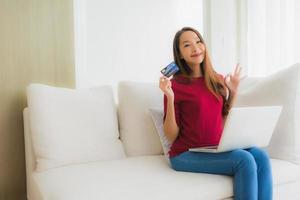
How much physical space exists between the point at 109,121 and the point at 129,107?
138 millimetres

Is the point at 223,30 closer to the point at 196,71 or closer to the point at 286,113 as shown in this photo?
the point at 196,71

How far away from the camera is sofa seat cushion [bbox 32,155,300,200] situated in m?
1.13

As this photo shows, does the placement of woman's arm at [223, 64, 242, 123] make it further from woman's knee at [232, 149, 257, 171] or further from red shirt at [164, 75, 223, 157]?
woman's knee at [232, 149, 257, 171]

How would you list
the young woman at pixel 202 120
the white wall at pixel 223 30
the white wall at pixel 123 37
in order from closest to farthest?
1. the young woman at pixel 202 120
2. the white wall at pixel 123 37
3. the white wall at pixel 223 30

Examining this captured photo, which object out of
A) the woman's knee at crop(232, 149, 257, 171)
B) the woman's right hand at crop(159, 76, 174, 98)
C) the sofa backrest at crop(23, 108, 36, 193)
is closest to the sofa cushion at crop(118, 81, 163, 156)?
the woman's right hand at crop(159, 76, 174, 98)

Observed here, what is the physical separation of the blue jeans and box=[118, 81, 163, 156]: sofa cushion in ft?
1.17

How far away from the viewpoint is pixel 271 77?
5.37ft

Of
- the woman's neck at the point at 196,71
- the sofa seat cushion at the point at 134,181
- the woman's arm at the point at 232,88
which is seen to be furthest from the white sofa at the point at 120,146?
the woman's neck at the point at 196,71

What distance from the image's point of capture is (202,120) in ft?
4.86

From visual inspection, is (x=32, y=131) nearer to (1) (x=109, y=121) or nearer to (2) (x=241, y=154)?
(1) (x=109, y=121)

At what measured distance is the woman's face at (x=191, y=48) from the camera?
62.4 inches

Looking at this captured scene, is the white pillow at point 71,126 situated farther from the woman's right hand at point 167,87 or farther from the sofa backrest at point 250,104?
the woman's right hand at point 167,87

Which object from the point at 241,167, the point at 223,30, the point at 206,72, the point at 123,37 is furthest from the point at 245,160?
the point at 223,30

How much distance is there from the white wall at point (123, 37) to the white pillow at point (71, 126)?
36 cm
